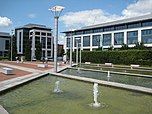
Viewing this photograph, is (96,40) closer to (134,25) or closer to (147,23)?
(134,25)

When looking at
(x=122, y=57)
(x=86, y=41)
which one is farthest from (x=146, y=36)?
(x=86, y=41)

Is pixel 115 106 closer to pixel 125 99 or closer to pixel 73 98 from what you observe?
pixel 125 99

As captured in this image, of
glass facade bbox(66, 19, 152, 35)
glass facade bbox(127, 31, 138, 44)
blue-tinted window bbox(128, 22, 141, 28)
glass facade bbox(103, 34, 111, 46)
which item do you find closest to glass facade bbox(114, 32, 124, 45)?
glass facade bbox(66, 19, 152, 35)

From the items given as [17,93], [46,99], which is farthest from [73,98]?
[17,93]

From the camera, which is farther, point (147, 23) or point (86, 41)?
point (86, 41)

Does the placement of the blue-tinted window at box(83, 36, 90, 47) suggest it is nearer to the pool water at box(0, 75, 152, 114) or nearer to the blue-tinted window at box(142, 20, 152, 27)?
the blue-tinted window at box(142, 20, 152, 27)

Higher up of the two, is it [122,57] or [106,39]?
[106,39]

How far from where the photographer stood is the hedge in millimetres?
49219

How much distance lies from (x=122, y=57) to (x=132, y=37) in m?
23.3

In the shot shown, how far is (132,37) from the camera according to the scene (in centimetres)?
7581

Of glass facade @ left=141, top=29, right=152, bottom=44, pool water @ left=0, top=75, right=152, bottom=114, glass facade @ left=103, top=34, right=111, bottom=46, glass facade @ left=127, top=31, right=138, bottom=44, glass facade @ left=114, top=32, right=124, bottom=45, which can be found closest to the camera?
pool water @ left=0, top=75, right=152, bottom=114

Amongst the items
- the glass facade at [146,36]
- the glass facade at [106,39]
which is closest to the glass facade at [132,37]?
the glass facade at [146,36]

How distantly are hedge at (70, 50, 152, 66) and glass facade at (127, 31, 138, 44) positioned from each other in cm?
1624

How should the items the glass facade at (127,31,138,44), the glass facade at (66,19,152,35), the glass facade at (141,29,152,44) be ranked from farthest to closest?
the glass facade at (127,31,138,44), the glass facade at (66,19,152,35), the glass facade at (141,29,152,44)
